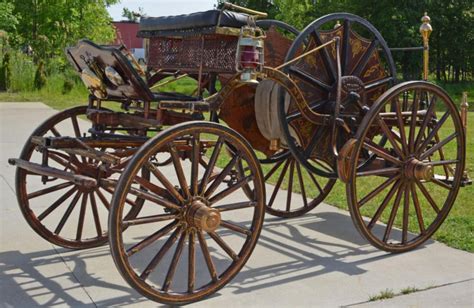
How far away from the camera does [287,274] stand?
4809 millimetres

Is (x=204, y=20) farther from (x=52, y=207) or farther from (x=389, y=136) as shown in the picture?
(x=52, y=207)

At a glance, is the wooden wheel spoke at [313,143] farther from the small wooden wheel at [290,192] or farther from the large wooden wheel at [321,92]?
the small wooden wheel at [290,192]

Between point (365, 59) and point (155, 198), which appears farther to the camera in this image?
point (365, 59)

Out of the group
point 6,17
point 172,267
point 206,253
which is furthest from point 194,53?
point 6,17

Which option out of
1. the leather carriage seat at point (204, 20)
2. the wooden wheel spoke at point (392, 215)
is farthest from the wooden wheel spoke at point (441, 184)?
the leather carriage seat at point (204, 20)

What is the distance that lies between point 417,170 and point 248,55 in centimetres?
166

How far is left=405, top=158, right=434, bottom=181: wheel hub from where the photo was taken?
5160 millimetres

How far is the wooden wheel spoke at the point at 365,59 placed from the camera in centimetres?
555

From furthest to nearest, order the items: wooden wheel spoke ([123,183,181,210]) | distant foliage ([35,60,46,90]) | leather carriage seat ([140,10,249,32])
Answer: distant foliage ([35,60,46,90])
leather carriage seat ([140,10,249,32])
wooden wheel spoke ([123,183,181,210])

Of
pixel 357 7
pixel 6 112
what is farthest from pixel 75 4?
pixel 6 112

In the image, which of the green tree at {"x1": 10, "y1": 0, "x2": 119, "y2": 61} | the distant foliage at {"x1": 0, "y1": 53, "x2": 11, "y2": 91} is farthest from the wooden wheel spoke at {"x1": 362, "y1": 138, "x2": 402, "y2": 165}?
the green tree at {"x1": 10, "y1": 0, "x2": 119, "y2": 61}

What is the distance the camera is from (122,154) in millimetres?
4582

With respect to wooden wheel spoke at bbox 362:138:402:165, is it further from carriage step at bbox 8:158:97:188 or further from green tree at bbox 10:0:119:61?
green tree at bbox 10:0:119:61

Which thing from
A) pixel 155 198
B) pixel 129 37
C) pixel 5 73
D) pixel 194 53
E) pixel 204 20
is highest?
pixel 204 20
